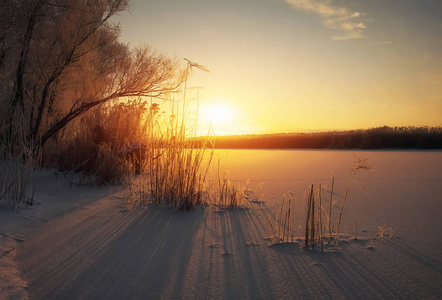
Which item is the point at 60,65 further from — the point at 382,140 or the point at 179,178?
the point at 382,140

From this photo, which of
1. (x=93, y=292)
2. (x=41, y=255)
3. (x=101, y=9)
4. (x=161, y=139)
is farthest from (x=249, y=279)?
(x=101, y=9)

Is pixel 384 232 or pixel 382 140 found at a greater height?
pixel 382 140

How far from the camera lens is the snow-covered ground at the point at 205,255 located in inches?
48.7

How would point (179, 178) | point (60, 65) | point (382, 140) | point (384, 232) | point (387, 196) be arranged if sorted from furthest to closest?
point (382, 140), point (60, 65), point (387, 196), point (179, 178), point (384, 232)

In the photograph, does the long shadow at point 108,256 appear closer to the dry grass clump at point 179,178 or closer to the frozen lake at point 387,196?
the dry grass clump at point 179,178

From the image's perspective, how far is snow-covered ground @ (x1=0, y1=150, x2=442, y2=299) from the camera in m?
1.24

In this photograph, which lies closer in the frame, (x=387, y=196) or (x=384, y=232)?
(x=384, y=232)

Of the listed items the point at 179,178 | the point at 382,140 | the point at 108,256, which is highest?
the point at 382,140

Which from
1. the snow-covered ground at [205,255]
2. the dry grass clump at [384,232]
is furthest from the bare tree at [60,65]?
the dry grass clump at [384,232]

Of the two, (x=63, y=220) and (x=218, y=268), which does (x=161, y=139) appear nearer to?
(x=63, y=220)

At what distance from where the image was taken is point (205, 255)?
1.60m

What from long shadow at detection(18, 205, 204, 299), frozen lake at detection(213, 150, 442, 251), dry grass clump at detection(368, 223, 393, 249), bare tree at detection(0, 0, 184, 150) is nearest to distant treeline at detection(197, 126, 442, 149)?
frozen lake at detection(213, 150, 442, 251)

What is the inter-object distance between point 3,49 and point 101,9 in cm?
178

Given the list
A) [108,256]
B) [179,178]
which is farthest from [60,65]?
[108,256]
